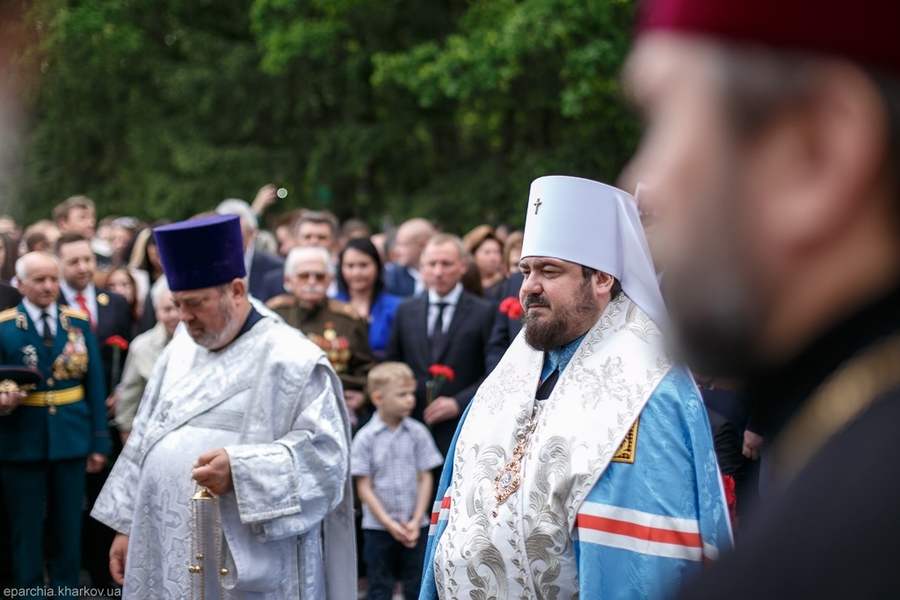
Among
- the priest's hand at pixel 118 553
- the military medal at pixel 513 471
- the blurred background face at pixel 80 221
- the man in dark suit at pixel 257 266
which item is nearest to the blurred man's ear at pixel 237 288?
the priest's hand at pixel 118 553

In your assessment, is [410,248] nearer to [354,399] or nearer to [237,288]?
[354,399]

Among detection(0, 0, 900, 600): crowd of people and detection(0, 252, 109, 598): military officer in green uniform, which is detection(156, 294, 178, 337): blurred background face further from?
detection(0, 252, 109, 598): military officer in green uniform

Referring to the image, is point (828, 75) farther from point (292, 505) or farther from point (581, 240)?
point (292, 505)

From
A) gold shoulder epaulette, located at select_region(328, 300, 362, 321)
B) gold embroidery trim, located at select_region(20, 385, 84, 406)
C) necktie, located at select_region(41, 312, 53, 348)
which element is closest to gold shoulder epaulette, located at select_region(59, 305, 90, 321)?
necktie, located at select_region(41, 312, 53, 348)

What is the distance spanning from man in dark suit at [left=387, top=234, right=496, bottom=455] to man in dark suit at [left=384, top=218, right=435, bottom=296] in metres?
2.08

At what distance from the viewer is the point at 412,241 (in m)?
10.6

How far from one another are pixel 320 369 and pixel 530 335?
4.34ft

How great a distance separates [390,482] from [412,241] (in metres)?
3.94

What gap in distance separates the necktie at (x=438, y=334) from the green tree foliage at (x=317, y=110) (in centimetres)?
1018

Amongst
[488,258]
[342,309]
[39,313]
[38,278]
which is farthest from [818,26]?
[488,258]

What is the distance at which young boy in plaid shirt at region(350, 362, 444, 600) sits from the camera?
6973 millimetres

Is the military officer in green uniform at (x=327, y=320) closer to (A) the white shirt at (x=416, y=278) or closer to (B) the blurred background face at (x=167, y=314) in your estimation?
(B) the blurred background face at (x=167, y=314)

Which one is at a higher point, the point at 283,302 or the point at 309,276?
the point at 309,276

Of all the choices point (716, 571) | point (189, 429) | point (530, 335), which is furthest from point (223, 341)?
point (716, 571)
